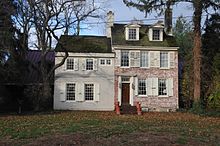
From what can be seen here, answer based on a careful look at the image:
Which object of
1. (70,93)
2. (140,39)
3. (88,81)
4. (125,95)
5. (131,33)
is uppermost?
(131,33)

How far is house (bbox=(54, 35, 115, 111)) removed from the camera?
1400 inches

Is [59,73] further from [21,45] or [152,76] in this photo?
[152,76]

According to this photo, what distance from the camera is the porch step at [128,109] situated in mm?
32562

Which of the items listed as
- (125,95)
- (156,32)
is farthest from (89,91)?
(156,32)

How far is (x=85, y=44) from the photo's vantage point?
37.6m

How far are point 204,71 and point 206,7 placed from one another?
732 cm

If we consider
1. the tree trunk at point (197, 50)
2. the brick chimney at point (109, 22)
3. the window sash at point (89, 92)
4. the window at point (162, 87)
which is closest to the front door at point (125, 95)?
the window sash at point (89, 92)

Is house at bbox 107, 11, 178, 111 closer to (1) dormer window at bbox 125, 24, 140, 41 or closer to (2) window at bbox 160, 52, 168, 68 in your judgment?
(2) window at bbox 160, 52, 168, 68

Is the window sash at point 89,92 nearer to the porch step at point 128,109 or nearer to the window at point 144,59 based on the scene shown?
the porch step at point 128,109

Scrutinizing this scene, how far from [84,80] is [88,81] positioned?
0.41 m

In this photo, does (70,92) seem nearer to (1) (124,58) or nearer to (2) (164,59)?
(1) (124,58)

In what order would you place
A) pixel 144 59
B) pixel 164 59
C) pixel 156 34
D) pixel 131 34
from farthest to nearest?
1. pixel 156 34
2. pixel 131 34
3. pixel 164 59
4. pixel 144 59

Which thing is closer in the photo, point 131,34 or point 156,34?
point 131,34

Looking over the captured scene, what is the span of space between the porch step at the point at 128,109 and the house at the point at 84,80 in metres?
1.69
